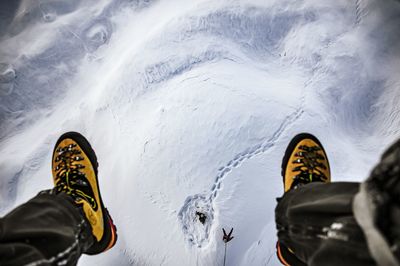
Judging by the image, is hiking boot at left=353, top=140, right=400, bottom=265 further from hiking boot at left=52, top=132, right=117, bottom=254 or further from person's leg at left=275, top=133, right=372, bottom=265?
hiking boot at left=52, top=132, right=117, bottom=254

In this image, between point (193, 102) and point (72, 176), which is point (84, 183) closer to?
point (72, 176)

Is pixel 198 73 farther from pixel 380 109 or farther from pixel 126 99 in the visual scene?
pixel 380 109

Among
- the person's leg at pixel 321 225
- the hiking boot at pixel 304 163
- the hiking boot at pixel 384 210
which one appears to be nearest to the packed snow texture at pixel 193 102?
the hiking boot at pixel 304 163

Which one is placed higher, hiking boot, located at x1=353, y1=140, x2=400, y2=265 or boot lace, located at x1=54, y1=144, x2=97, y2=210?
boot lace, located at x1=54, y1=144, x2=97, y2=210

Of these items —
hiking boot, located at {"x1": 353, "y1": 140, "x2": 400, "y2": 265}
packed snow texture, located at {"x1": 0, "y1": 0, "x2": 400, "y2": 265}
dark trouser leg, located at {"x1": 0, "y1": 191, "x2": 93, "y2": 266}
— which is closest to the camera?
hiking boot, located at {"x1": 353, "y1": 140, "x2": 400, "y2": 265}

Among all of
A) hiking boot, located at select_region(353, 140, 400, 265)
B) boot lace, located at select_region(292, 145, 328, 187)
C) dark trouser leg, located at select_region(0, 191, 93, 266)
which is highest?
boot lace, located at select_region(292, 145, 328, 187)

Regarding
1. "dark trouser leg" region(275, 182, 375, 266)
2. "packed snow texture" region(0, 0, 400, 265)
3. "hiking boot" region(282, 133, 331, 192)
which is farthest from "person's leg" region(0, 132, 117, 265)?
"hiking boot" region(282, 133, 331, 192)

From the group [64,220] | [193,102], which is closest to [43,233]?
[64,220]

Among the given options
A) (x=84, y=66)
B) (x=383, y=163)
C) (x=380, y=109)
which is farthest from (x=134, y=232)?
(x=380, y=109)
